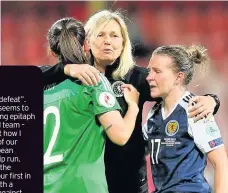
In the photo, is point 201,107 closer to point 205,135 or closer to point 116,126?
point 205,135

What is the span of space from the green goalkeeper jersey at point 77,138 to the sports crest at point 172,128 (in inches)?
8.3

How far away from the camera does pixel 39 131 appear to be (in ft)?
6.19

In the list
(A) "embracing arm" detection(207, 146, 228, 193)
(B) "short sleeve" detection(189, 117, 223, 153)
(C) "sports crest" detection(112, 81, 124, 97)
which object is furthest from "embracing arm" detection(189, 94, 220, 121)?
(C) "sports crest" detection(112, 81, 124, 97)

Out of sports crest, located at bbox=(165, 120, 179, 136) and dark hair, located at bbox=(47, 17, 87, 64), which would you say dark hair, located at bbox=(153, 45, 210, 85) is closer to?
sports crest, located at bbox=(165, 120, 179, 136)

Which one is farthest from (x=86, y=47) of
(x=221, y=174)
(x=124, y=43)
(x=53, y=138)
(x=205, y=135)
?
(x=221, y=174)

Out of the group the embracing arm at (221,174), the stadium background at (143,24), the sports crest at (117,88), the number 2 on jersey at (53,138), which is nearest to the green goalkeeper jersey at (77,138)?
the number 2 on jersey at (53,138)

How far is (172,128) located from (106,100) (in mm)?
263

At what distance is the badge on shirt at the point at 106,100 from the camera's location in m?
1.83

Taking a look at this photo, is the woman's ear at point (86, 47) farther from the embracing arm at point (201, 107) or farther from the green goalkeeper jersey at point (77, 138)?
the embracing arm at point (201, 107)

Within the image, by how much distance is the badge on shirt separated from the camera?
72.2 inches

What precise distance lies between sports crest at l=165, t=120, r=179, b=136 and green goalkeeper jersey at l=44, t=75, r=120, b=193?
0.21 m

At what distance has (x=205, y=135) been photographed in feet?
6.27

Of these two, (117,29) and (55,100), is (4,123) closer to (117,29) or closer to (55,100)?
(55,100)

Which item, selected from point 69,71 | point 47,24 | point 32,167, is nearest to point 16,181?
point 32,167
